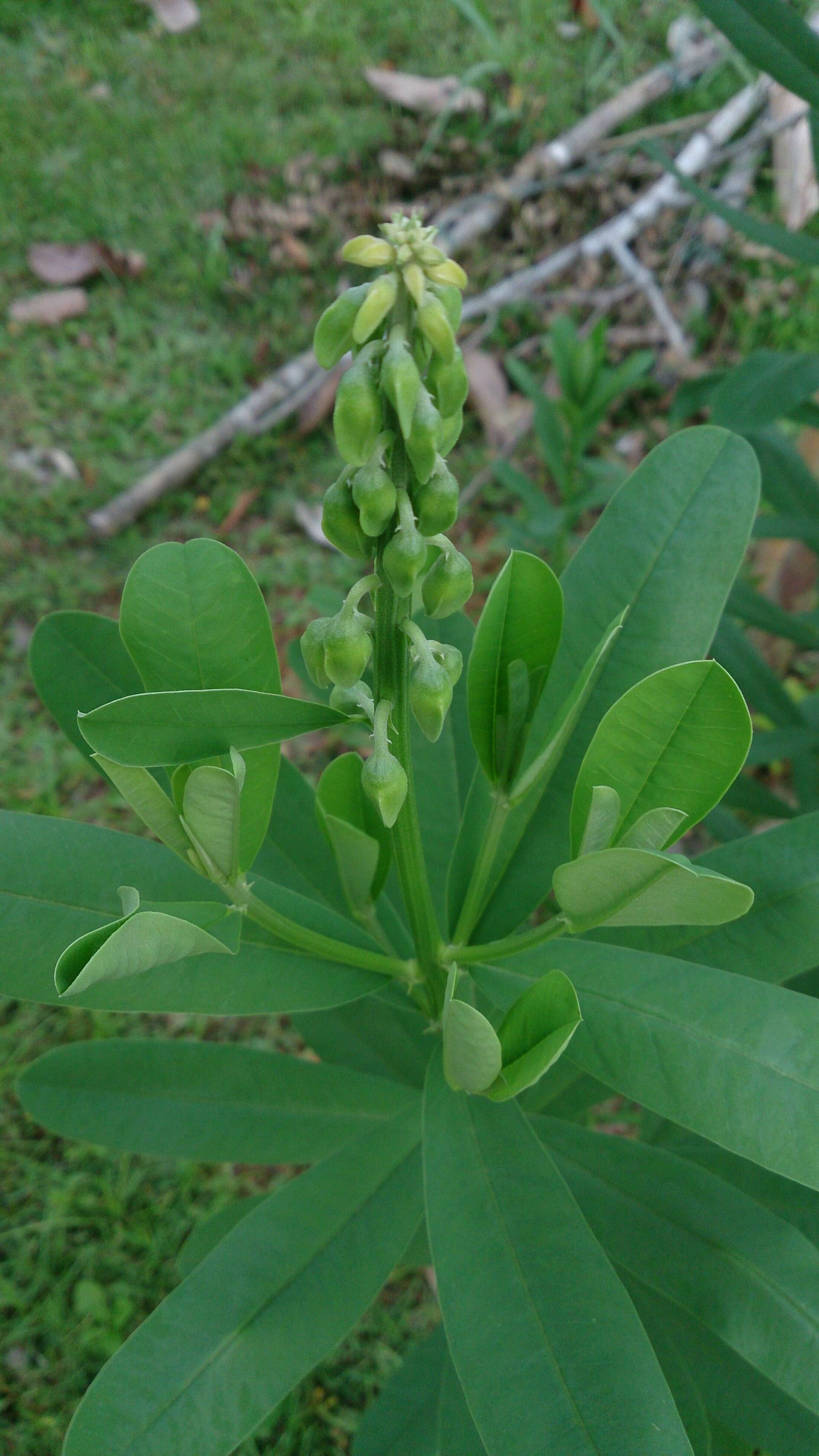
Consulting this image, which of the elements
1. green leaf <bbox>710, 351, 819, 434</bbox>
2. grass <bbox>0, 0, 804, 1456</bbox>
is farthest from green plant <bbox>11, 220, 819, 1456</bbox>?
grass <bbox>0, 0, 804, 1456</bbox>

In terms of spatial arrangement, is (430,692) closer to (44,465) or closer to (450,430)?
(450,430)

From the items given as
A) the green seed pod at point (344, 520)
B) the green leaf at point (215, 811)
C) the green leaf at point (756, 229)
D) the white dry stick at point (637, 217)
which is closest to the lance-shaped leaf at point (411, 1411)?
the green leaf at point (215, 811)

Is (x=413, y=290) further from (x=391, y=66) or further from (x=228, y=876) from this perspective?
(x=391, y=66)

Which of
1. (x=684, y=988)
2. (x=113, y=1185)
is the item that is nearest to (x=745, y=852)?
(x=684, y=988)

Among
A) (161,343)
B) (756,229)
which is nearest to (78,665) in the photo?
(756,229)

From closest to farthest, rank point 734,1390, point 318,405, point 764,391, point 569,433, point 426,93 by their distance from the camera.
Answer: point 734,1390 < point 764,391 < point 569,433 < point 318,405 < point 426,93

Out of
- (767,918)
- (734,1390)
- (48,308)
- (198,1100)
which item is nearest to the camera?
(767,918)

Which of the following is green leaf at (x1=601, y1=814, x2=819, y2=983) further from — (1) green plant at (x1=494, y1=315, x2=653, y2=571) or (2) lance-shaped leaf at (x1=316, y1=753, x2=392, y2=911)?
(1) green plant at (x1=494, y1=315, x2=653, y2=571)

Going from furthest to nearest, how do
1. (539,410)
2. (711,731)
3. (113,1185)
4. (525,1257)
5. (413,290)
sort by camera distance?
1. (539,410)
2. (113,1185)
3. (525,1257)
4. (711,731)
5. (413,290)
